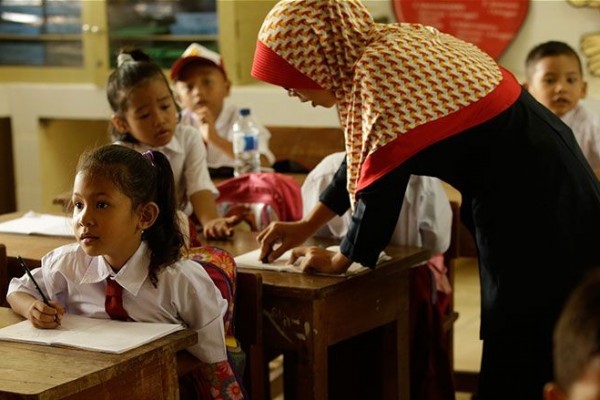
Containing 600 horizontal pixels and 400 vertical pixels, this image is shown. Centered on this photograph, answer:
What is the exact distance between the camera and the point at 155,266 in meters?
2.43

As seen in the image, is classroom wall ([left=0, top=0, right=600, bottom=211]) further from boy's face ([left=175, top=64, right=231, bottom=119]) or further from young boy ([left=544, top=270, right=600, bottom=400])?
young boy ([left=544, top=270, right=600, bottom=400])

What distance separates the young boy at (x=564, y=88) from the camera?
3.88 m

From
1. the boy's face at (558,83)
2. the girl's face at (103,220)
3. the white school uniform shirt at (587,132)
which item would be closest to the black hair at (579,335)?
the girl's face at (103,220)

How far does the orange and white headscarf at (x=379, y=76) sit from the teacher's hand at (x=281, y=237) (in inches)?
16.6

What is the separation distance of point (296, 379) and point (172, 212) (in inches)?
20.8

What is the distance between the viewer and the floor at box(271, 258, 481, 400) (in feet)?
14.1

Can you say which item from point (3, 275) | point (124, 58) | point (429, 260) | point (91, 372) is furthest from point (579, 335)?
point (124, 58)

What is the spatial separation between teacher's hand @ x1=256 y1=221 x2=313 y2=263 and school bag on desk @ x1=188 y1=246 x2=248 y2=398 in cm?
26

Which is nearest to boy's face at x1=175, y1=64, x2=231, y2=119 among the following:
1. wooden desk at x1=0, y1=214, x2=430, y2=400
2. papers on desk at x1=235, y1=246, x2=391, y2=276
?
wooden desk at x1=0, y1=214, x2=430, y2=400

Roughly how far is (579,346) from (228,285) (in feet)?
4.54

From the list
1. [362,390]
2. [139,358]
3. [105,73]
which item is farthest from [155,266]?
[105,73]

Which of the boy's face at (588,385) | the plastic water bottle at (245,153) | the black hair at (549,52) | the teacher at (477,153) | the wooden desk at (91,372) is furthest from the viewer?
the plastic water bottle at (245,153)

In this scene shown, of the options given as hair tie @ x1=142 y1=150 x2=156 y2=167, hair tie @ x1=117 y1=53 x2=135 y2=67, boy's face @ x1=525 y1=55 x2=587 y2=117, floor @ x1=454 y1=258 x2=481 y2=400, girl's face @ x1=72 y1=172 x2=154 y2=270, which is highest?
hair tie @ x1=117 y1=53 x2=135 y2=67

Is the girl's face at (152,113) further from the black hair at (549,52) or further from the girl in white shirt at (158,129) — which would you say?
the black hair at (549,52)
